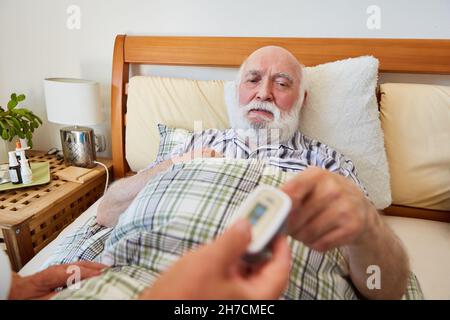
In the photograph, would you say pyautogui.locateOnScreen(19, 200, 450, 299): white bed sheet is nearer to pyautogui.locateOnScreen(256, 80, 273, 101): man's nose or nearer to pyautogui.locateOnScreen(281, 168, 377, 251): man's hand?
pyautogui.locateOnScreen(281, 168, 377, 251): man's hand

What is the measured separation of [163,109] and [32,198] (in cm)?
64

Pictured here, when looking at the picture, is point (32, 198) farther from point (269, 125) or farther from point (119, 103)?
point (269, 125)

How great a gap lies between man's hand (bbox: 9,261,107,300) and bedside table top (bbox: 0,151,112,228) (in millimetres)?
462

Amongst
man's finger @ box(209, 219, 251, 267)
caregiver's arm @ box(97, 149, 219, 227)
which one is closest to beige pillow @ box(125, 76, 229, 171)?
caregiver's arm @ box(97, 149, 219, 227)

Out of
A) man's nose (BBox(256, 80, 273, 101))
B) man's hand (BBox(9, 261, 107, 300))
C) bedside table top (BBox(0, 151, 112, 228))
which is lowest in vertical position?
man's hand (BBox(9, 261, 107, 300))

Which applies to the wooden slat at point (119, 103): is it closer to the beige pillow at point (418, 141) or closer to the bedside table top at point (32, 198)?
the bedside table top at point (32, 198)

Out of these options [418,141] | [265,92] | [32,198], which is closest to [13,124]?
[32,198]

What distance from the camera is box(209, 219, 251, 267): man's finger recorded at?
1.17 ft

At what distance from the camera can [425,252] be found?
3.29 ft

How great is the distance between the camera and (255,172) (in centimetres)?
77

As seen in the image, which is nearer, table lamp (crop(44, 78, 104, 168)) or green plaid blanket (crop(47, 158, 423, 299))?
green plaid blanket (crop(47, 158, 423, 299))

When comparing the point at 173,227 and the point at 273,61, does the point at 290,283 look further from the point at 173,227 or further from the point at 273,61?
the point at 273,61

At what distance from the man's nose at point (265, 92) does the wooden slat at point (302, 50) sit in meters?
0.30
